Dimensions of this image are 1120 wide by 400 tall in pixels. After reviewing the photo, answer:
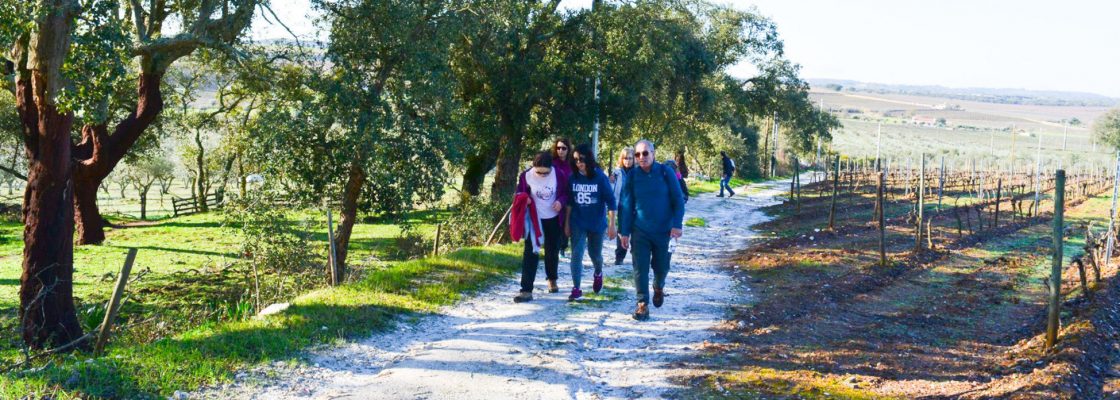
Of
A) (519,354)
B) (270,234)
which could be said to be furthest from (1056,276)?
(270,234)

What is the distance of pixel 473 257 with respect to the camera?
11.2 meters

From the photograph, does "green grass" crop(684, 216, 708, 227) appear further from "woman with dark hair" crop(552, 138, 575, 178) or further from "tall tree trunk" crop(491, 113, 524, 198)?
"woman with dark hair" crop(552, 138, 575, 178)

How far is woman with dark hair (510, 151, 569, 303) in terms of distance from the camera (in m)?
8.35

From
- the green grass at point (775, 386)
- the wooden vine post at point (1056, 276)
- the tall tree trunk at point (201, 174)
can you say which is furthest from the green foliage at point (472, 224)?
the tall tree trunk at point (201, 174)

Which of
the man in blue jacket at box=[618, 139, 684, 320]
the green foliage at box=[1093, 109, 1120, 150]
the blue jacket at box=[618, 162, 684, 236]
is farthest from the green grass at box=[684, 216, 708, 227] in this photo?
the green foliage at box=[1093, 109, 1120, 150]

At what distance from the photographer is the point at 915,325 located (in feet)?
27.8

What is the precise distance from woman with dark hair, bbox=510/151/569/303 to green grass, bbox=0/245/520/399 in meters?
1.14

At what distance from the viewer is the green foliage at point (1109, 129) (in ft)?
240

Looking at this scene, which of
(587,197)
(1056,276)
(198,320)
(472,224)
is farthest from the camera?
(472,224)

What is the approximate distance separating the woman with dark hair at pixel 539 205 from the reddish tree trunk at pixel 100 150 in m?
14.8

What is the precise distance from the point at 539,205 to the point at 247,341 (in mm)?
3234

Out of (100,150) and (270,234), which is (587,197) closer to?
(270,234)

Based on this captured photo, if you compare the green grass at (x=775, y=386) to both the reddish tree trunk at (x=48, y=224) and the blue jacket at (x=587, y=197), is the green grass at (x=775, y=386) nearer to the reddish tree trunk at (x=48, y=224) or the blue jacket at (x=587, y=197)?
the blue jacket at (x=587, y=197)

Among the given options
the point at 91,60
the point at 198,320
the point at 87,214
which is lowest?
the point at 198,320
